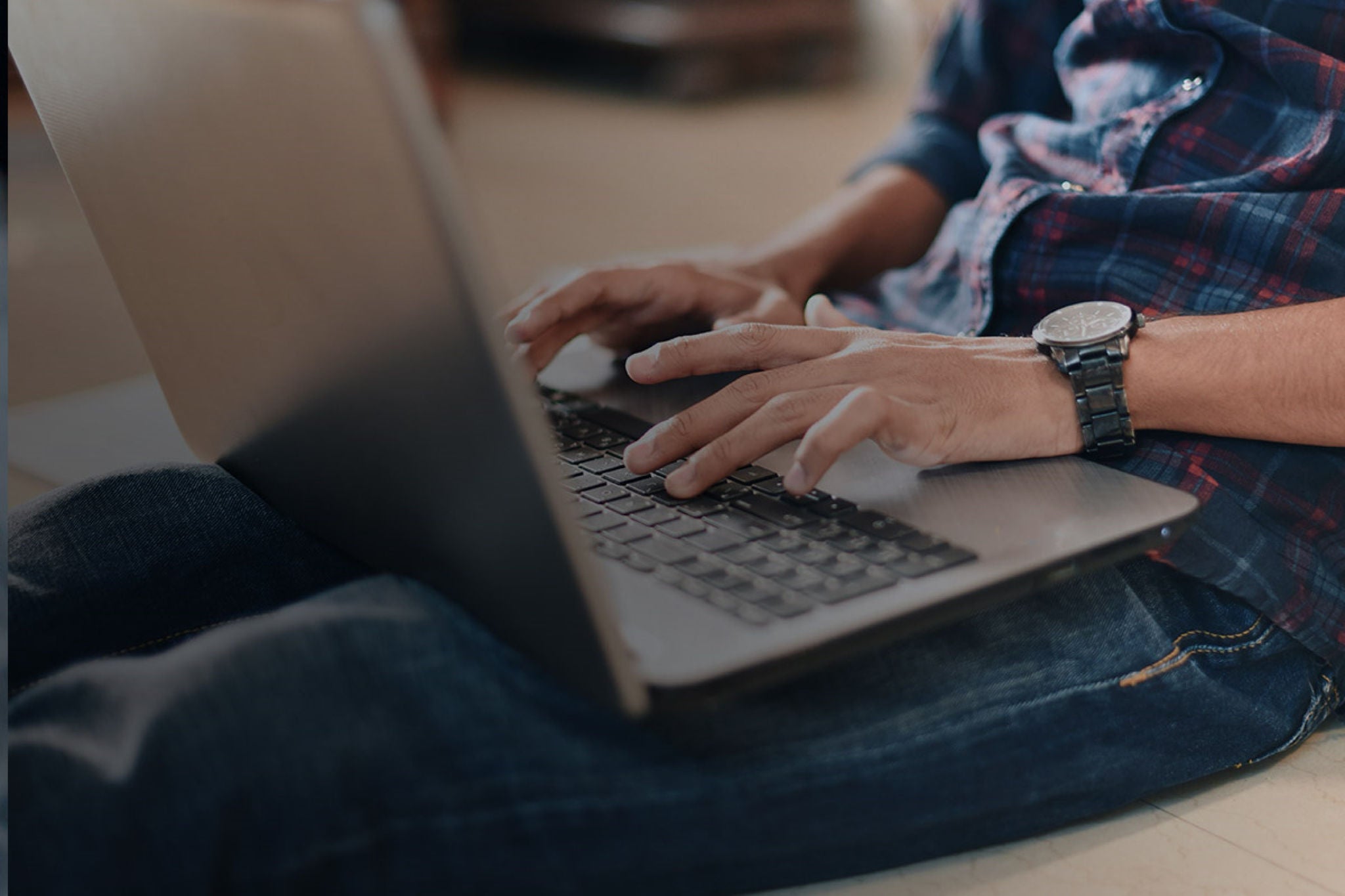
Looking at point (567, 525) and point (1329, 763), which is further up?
point (567, 525)

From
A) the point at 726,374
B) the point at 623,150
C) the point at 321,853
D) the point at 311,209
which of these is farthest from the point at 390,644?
the point at 623,150

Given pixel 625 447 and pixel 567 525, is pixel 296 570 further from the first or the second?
pixel 567 525

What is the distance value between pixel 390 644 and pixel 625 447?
237 mm

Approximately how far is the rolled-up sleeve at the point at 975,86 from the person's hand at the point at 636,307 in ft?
0.94

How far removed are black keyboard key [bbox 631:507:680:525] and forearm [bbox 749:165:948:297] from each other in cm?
50

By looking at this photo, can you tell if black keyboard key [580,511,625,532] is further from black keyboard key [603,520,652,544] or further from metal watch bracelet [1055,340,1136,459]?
metal watch bracelet [1055,340,1136,459]

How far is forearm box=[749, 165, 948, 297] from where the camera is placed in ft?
3.73

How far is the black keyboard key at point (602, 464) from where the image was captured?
74 centimetres

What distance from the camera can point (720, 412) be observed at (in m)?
0.70

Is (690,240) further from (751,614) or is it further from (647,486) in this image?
(751,614)

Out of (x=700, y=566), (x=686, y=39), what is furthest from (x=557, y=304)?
(x=686, y=39)

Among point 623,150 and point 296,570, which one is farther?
point 623,150

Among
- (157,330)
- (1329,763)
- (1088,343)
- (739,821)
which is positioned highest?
(157,330)

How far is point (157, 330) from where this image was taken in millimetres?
732
